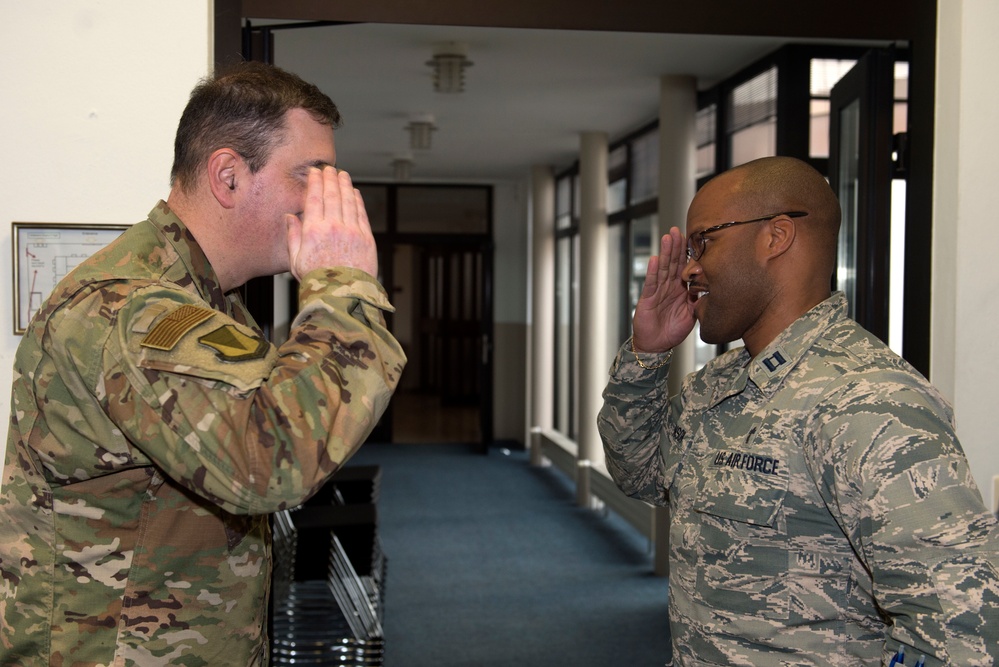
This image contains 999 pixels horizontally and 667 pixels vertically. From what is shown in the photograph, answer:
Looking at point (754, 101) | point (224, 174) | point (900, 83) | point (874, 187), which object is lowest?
point (224, 174)

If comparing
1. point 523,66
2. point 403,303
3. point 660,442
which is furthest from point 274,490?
point 403,303

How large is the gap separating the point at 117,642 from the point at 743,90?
4.56 metres

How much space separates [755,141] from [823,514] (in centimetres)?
374

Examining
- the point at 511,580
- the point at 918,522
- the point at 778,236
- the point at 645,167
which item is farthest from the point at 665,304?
the point at 645,167

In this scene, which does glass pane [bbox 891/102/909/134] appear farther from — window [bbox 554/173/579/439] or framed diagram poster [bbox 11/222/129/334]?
window [bbox 554/173/579/439]

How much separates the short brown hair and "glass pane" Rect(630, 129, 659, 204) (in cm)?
513

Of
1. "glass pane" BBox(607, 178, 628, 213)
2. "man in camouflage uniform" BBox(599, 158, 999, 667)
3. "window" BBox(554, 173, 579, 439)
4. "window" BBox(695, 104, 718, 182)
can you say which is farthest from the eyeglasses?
"window" BBox(554, 173, 579, 439)

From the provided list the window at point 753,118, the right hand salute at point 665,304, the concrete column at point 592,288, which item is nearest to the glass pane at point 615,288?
the concrete column at point 592,288

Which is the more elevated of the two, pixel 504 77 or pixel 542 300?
pixel 504 77

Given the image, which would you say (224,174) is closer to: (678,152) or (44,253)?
(44,253)

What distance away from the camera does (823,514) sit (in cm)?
145

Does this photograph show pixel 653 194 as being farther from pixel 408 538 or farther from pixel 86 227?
pixel 86 227

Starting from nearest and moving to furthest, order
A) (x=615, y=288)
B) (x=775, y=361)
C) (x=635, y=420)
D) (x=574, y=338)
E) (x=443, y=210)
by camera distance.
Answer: (x=775, y=361) < (x=635, y=420) < (x=615, y=288) < (x=574, y=338) < (x=443, y=210)

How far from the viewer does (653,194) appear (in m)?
6.32
